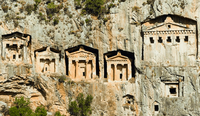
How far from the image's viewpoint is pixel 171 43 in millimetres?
42031

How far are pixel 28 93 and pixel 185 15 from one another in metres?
16.4

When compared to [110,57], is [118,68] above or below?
below

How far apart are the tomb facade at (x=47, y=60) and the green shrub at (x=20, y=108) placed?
3542mm

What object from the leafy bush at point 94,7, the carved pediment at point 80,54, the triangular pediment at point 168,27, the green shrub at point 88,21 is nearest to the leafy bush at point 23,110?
the carved pediment at point 80,54

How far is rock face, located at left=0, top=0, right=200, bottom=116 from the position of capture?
4141cm

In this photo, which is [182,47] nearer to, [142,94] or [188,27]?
[188,27]

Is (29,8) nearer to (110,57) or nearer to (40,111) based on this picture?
(110,57)

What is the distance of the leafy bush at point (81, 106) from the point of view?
41.1m

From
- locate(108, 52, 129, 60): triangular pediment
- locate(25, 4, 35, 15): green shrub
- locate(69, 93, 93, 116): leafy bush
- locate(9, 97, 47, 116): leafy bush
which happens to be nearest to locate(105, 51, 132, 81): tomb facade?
locate(108, 52, 129, 60): triangular pediment

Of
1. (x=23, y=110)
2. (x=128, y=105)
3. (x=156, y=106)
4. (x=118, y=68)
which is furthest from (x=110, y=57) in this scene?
(x=23, y=110)

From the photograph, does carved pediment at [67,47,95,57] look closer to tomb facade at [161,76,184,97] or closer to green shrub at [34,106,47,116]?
green shrub at [34,106,47,116]

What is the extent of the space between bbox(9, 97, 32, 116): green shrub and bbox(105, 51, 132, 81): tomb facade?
8142 millimetres

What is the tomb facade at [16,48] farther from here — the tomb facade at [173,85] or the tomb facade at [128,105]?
the tomb facade at [173,85]

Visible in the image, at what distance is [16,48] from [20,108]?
599cm
